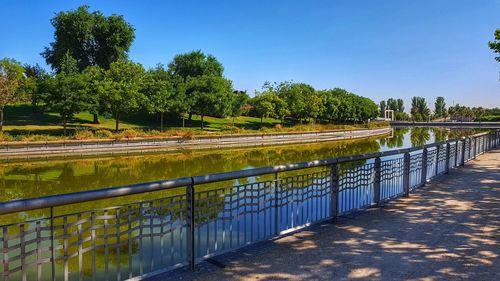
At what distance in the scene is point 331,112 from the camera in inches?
3216

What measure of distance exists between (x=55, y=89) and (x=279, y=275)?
37.9 meters

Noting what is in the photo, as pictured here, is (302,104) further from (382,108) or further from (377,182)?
(382,108)

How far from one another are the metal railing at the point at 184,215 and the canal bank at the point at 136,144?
740 inches

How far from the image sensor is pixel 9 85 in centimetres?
4019

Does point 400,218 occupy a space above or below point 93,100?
below

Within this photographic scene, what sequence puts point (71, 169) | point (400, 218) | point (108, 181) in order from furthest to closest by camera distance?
point (71, 169)
point (108, 181)
point (400, 218)

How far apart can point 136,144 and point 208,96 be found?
18680 millimetres

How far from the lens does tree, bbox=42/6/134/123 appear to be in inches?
2130

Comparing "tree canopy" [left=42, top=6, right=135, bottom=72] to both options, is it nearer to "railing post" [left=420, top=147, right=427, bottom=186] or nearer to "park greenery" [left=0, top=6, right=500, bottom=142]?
"park greenery" [left=0, top=6, right=500, bottom=142]

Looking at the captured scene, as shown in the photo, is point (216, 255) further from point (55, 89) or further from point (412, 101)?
point (412, 101)

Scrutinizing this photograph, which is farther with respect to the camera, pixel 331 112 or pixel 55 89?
pixel 331 112

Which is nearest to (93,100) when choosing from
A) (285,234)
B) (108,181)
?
(108,181)

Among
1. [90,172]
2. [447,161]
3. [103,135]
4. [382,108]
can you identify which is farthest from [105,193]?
[382,108]

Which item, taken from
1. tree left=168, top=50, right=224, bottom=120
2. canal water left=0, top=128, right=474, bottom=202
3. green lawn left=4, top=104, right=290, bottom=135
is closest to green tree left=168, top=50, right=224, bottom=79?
tree left=168, top=50, right=224, bottom=120
